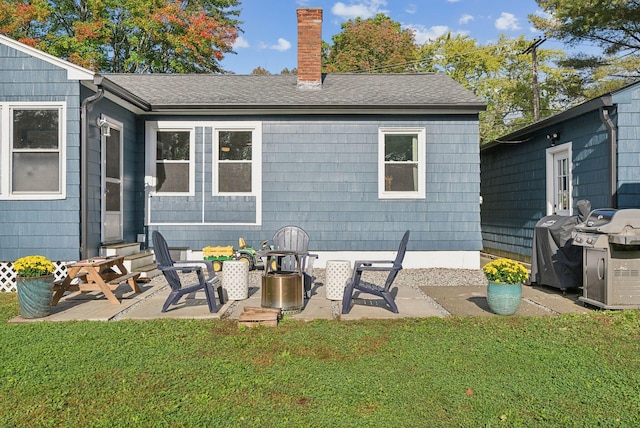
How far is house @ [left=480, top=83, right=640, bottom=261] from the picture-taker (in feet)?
23.6

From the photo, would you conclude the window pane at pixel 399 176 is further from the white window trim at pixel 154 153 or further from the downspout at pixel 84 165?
the downspout at pixel 84 165

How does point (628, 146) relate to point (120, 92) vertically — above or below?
below

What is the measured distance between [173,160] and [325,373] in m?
6.76

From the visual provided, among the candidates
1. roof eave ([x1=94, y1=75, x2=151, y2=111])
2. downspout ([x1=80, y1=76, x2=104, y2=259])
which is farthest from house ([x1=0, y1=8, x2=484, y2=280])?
downspout ([x1=80, y1=76, x2=104, y2=259])

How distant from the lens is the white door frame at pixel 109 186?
756 cm

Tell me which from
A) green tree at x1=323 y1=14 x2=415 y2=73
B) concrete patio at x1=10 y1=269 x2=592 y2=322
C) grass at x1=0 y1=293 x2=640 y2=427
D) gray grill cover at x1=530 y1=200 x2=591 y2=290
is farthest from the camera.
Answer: green tree at x1=323 y1=14 x2=415 y2=73

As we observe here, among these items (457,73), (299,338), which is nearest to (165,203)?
(299,338)

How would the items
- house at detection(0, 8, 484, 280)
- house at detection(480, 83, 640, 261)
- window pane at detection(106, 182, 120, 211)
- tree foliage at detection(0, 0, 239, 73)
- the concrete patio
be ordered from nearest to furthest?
the concrete patio
house at detection(480, 83, 640, 261)
window pane at detection(106, 182, 120, 211)
house at detection(0, 8, 484, 280)
tree foliage at detection(0, 0, 239, 73)

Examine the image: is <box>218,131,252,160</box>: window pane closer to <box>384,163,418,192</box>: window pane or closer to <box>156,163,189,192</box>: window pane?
<box>156,163,189,192</box>: window pane

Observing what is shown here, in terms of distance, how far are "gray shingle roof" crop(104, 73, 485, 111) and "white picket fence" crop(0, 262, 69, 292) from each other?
10.1ft

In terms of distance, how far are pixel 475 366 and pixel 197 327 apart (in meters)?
2.72

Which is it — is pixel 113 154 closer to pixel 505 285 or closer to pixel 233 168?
pixel 233 168

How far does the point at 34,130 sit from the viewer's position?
23.4ft

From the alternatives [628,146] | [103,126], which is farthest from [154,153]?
[628,146]
